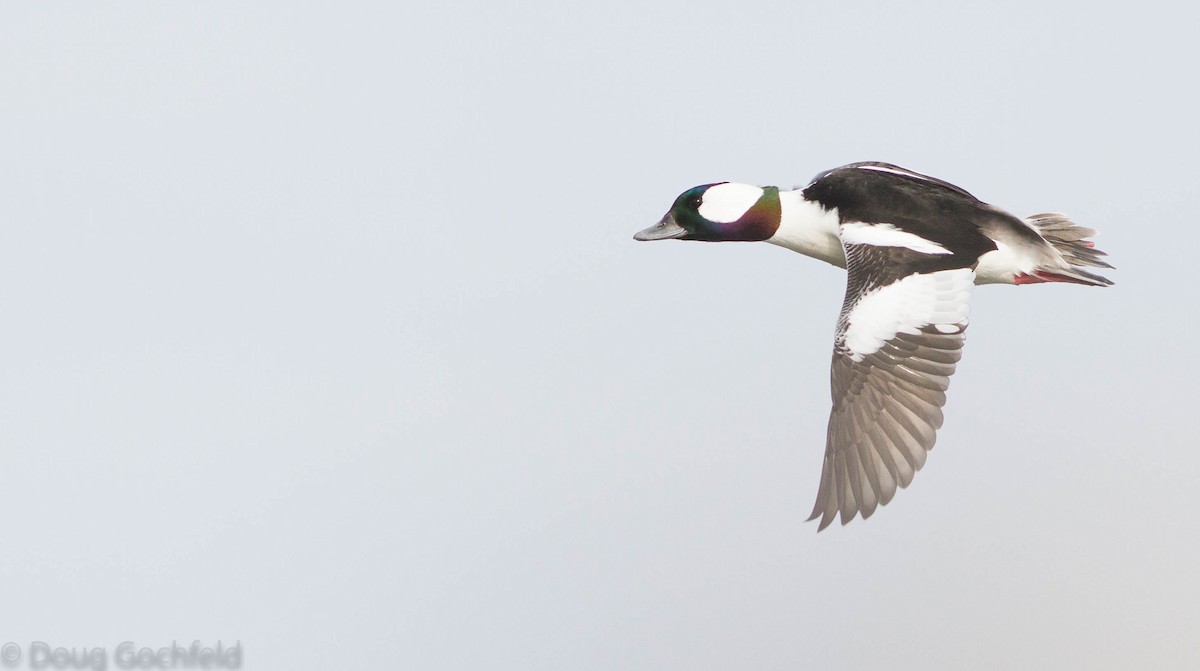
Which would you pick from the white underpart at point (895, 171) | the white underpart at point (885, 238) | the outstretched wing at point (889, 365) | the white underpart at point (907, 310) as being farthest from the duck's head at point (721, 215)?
the white underpart at point (907, 310)

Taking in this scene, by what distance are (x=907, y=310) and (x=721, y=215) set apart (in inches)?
62.3

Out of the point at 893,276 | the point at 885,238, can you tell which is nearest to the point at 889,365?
the point at 893,276

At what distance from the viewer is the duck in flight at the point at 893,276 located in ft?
20.8

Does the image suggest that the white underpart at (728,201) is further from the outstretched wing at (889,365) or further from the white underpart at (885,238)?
the outstretched wing at (889,365)

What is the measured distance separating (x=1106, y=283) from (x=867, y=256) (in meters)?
1.32

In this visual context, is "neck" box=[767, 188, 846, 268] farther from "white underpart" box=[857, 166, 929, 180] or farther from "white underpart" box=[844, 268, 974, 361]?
"white underpart" box=[844, 268, 974, 361]

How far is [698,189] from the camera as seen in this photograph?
26.1 feet

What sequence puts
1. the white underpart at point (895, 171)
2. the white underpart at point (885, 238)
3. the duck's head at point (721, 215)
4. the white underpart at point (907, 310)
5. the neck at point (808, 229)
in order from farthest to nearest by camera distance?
the duck's head at point (721, 215), the neck at point (808, 229), the white underpart at point (895, 171), the white underpart at point (885, 238), the white underpart at point (907, 310)

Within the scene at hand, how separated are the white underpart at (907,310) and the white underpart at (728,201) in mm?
1269

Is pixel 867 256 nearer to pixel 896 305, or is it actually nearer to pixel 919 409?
pixel 896 305

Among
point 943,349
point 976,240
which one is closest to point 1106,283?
point 976,240

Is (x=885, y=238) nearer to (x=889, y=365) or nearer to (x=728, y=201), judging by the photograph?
(x=889, y=365)

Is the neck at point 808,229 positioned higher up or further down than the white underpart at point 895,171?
further down

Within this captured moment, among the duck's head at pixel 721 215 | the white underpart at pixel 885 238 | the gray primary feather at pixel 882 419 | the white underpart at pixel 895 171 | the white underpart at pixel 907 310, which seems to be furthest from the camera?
the duck's head at pixel 721 215
